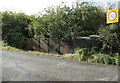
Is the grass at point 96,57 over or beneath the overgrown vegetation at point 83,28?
beneath

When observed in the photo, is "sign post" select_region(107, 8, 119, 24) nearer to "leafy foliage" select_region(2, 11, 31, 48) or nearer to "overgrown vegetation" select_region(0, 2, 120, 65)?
"overgrown vegetation" select_region(0, 2, 120, 65)

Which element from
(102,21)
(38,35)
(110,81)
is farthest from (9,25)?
(110,81)

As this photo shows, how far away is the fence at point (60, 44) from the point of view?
30.2 feet

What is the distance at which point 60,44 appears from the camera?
10.5 m

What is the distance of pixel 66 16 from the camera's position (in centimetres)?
984

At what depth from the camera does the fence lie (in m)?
9.22

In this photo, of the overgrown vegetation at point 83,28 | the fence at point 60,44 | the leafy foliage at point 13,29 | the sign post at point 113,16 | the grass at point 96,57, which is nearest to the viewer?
the grass at point 96,57

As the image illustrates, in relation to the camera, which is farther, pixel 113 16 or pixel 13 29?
pixel 13 29

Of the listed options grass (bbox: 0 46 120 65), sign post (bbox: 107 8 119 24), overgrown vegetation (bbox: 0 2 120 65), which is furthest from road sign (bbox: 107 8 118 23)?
grass (bbox: 0 46 120 65)

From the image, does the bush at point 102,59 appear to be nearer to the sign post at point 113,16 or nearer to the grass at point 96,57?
the grass at point 96,57

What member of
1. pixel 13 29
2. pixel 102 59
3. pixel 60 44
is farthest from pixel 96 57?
pixel 13 29

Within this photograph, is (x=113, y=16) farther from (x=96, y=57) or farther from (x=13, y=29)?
(x=13, y=29)

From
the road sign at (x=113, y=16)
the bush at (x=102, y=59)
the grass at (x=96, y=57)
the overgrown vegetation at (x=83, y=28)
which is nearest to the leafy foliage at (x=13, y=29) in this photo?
the overgrown vegetation at (x=83, y=28)

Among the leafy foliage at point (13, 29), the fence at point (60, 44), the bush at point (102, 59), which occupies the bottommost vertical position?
the bush at point (102, 59)
